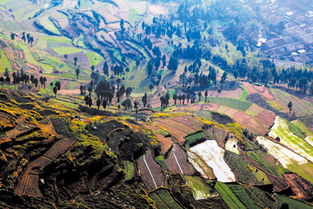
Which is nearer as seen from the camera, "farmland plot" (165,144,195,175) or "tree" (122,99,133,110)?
Result: "farmland plot" (165,144,195,175)

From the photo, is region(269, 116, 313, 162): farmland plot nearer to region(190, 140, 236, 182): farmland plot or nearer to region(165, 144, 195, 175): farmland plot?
region(190, 140, 236, 182): farmland plot

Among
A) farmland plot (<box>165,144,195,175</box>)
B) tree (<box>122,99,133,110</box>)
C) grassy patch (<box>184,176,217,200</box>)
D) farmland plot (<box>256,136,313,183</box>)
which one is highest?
tree (<box>122,99,133,110</box>)

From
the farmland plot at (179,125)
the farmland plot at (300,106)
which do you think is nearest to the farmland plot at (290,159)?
the farmland plot at (179,125)

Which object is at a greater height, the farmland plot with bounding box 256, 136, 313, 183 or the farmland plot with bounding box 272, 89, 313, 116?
the farmland plot with bounding box 272, 89, 313, 116

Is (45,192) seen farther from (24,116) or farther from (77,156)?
(24,116)

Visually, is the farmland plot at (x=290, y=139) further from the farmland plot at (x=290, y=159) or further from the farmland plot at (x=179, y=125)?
the farmland plot at (x=179, y=125)

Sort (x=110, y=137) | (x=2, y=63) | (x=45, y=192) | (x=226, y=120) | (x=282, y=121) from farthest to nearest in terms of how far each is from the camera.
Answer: (x=2, y=63), (x=282, y=121), (x=226, y=120), (x=110, y=137), (x=45, y=192)

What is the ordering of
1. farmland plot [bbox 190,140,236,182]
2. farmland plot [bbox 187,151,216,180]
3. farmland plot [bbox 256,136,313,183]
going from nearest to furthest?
farmland plot [bbox 187,151,216,180], farmland plot [bbox 190,140,236,182], farmland plot [bbox 256,136,313,183]

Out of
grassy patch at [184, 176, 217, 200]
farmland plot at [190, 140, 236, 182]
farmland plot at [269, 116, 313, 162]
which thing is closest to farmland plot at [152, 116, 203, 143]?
farmland plot at [190, 140, 236, 182]

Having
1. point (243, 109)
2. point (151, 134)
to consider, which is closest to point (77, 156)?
point (151, 134)
